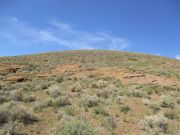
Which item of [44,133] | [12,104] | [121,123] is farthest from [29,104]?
[121,123]

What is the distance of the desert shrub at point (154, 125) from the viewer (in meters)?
9.52

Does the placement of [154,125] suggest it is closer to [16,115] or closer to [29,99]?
[16,115]

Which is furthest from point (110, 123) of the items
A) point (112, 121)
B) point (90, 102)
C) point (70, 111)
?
point (90, 102)

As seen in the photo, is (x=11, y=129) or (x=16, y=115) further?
(x=16, y=115)

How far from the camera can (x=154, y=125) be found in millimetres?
9938

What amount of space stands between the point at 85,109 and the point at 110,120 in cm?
185

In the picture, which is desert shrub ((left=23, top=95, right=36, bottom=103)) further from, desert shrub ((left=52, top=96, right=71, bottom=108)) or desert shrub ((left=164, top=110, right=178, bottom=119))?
desert shrub ((left=164, top=110, right=178, bottom=119))

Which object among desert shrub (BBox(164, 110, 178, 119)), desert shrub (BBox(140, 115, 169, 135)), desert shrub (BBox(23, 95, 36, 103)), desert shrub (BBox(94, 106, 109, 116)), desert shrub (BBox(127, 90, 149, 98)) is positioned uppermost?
desert shrub (BBox(127, 90, 149, 98))

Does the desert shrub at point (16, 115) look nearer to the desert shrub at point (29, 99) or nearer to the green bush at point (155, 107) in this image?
the desert shrub at point (29, 99)

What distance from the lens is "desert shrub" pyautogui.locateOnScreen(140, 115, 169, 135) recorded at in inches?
375

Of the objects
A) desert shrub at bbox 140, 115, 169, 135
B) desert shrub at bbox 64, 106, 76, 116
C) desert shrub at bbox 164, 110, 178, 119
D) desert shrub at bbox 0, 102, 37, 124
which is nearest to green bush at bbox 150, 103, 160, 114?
desert shrub at bbox 164, 110, 178, 119

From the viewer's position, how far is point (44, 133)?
30.0 feet

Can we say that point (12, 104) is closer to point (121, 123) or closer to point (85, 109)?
point (85, 109)

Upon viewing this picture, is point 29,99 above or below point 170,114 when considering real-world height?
above
